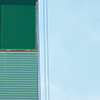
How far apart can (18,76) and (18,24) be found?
48.8 inches

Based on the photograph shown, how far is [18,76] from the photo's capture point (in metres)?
5.41

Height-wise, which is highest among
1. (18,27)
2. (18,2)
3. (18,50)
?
(18,2)

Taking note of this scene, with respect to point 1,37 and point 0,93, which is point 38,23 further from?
point 0,93

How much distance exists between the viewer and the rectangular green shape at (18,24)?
18.3ft

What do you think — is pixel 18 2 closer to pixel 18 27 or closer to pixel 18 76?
pixel 18 27

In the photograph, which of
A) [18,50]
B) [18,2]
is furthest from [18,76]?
[18,2]

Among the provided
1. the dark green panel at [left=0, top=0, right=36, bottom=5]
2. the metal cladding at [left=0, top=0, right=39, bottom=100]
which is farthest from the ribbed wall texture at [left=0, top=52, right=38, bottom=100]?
the dark green panel at [left=0, top=0, right=36, bottom=5]

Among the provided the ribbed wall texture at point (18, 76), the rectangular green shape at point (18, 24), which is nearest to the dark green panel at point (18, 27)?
the rectangular green shape at point (18, 24)

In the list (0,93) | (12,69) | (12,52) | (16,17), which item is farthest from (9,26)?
(0,93)

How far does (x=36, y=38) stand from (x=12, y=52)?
0.64 metres

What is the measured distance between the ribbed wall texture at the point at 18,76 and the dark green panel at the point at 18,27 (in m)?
0.25

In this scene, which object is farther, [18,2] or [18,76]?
[18,2]

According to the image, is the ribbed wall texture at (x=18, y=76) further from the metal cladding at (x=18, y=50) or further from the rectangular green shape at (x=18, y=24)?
the rectangular green shape at (x=18, y=24)

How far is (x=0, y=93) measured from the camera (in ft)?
17.5
